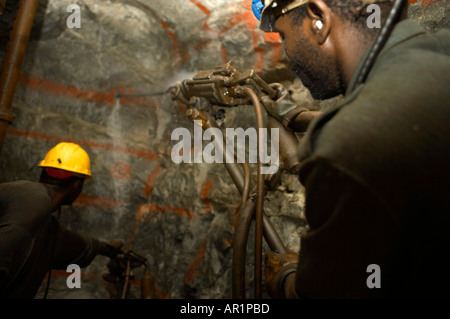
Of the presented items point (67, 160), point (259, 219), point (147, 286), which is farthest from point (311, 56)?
point (147, 286)

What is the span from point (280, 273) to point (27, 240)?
1570 millimetres

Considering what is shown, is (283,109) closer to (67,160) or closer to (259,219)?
(259,219)

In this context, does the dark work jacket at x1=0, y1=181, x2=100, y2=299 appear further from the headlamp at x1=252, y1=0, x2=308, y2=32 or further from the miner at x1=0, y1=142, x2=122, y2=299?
the headlamp at x1=252, y1=0, x2=308, y2=32

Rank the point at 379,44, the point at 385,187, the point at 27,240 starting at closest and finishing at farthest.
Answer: the point at 385,187, the point at 379,44, the point at 27,240

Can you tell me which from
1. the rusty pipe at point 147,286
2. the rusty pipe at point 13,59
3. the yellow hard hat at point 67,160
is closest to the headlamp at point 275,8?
the yellow hard hat at point 67,160

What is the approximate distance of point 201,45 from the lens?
3.11 metres

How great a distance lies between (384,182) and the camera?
52 cm

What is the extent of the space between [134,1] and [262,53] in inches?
63.9

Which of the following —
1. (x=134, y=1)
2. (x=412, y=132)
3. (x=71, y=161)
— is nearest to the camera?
(x=412, y=132)

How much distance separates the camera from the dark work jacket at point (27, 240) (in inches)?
64.7

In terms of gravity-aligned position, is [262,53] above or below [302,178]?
above

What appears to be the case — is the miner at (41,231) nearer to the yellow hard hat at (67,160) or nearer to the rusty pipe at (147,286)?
the yellow hard hat at (67,160)
